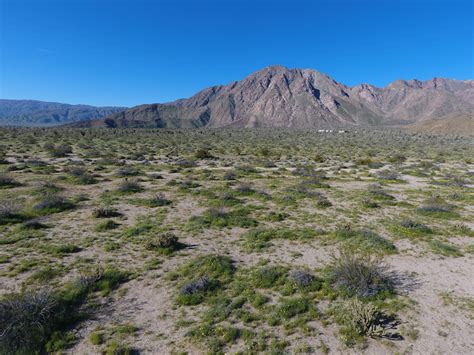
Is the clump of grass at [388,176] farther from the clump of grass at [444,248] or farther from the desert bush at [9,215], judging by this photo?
the desert bush at [9,215]

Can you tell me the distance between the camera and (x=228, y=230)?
515 inches

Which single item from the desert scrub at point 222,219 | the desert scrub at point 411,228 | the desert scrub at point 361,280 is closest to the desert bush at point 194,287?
the desert scrub at point 361,280

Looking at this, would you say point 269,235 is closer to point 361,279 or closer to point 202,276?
point 202,276

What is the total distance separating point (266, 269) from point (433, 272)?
239 inches

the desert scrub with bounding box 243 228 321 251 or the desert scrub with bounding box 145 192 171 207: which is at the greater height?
the desert scrub with bounding box 145 192 171 207

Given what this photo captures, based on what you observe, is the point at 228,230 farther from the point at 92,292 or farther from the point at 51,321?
the point at 51,321

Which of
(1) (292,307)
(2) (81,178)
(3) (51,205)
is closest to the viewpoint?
(1) (292,307)

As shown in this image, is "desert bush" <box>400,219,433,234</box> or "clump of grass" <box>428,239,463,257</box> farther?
"desert bush" <box>400,219,433,234</box>

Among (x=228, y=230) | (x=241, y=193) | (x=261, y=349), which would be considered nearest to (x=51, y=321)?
(x=261, y=349)

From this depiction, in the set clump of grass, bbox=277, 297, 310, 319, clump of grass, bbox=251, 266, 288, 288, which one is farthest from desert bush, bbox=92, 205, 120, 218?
clump of grass, bbox=277, 297, 310, 319

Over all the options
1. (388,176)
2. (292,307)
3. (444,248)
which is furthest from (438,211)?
(292,307)

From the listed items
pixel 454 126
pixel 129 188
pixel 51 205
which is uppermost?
pixel 454 126

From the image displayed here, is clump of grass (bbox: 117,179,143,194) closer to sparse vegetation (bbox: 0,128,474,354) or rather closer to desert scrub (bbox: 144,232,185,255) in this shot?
sparse vegetation (bbox: 0,128,474,354)

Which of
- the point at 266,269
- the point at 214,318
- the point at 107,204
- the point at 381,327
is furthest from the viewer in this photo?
the point at 107,204
